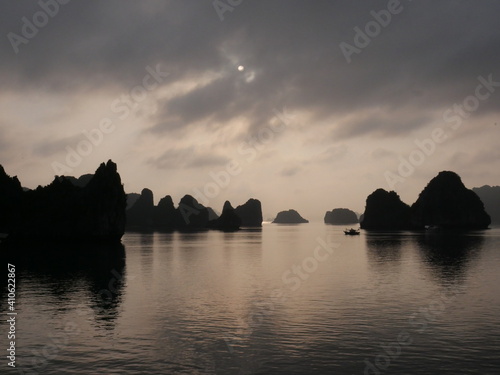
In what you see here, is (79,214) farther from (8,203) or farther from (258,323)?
(258,323)

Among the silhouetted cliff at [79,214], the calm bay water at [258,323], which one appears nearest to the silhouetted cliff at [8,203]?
the silhouetted cliff at [79,214]

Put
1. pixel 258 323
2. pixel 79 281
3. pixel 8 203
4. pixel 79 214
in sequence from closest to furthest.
Answer: pixel 258 323, pixel 79 281, pixel 8 203, pixel 79 214

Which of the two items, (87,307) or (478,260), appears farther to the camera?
(478,260)

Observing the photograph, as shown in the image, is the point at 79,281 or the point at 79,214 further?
the point at 79,214

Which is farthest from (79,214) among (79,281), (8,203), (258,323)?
(258,323)

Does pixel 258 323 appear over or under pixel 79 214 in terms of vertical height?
under

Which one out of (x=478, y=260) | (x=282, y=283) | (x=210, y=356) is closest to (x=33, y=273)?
(x=282, y=283)

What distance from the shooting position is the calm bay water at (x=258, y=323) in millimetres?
26188

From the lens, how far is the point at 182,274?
70.4 metres

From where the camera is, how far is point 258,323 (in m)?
36.1

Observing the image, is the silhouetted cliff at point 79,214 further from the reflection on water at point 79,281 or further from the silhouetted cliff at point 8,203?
the reflection on water at point 79,281

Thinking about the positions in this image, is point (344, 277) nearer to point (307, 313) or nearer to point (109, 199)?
point (307, 313)

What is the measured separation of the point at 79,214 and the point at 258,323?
136m

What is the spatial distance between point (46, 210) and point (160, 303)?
129 m
